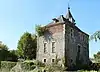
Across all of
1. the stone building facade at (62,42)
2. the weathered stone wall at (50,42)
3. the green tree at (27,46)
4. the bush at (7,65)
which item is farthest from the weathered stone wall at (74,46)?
the green tree at (27,46)

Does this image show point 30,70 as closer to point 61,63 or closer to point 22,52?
point 61,63

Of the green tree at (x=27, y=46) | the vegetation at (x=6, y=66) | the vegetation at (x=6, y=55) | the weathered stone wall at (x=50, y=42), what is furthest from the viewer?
the vegetation at (x=6, y=55)

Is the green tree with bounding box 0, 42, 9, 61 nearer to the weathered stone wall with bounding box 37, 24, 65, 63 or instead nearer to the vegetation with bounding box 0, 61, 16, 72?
the vegetation with bounding box 0, 61, 16, 72

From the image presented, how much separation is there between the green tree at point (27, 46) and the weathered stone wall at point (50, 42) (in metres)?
7.48

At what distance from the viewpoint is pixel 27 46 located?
47000mm

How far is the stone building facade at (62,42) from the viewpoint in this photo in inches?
1403

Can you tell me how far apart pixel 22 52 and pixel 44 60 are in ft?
34.2

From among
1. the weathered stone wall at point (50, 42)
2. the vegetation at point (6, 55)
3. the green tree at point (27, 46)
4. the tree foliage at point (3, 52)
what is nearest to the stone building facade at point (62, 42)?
the weathered stone wall at point (50, 42)

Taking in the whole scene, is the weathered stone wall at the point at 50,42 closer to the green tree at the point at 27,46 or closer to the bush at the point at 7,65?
the bush at the point at 7,65

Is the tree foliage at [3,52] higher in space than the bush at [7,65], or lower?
higher

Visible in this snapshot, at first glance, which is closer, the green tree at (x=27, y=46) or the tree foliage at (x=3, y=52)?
the green tree at (x=27, y=46)

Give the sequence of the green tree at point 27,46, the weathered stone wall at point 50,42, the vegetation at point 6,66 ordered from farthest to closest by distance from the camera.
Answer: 1. the green tree at point 27,46
2. the vegetation at point 6,66
3. the weathered stone wall at point 50,42

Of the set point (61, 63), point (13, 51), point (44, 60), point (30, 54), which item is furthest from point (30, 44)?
point (61, 63)

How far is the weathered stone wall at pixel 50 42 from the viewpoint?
35.8 meters
